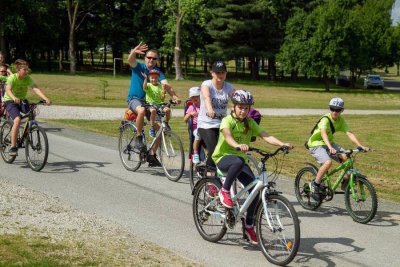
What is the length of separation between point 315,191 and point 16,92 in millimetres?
6067

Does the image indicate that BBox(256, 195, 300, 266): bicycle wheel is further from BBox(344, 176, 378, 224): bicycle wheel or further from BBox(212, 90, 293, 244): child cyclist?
BBox(344, 176, 378, 224): bicycle wheel

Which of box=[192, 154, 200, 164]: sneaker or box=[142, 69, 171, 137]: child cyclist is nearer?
box=[192, 154, 200, 164]: sneaker

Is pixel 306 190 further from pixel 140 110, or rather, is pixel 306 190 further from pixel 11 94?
pixel 11 94

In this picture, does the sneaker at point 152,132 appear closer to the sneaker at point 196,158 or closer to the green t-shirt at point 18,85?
the sneaker at point 196,158

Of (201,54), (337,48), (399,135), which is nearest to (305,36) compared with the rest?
(337,48)

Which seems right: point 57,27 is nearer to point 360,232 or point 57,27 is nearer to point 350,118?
point 350,118

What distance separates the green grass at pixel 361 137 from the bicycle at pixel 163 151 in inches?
98.7

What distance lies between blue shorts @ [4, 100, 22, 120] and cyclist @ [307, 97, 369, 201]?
5.61 metres

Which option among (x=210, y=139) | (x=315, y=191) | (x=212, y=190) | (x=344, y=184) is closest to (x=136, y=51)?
(x=210, y=139)

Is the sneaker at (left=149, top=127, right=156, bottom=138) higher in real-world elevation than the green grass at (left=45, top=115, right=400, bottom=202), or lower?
higher

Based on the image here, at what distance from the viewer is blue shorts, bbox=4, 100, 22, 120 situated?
11.0 m

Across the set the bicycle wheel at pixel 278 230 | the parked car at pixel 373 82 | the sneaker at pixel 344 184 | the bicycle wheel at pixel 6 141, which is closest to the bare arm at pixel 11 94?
the bicycle wheel at pixel 6 141

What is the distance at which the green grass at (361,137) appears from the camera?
12.0 meters

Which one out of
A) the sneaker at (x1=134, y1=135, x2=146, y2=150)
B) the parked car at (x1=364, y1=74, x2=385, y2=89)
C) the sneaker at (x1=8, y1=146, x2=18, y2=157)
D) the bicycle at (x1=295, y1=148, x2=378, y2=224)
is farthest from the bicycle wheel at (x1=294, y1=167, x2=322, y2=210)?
the parked car at (x1=364, y1=74, x2=385, y2=89)
